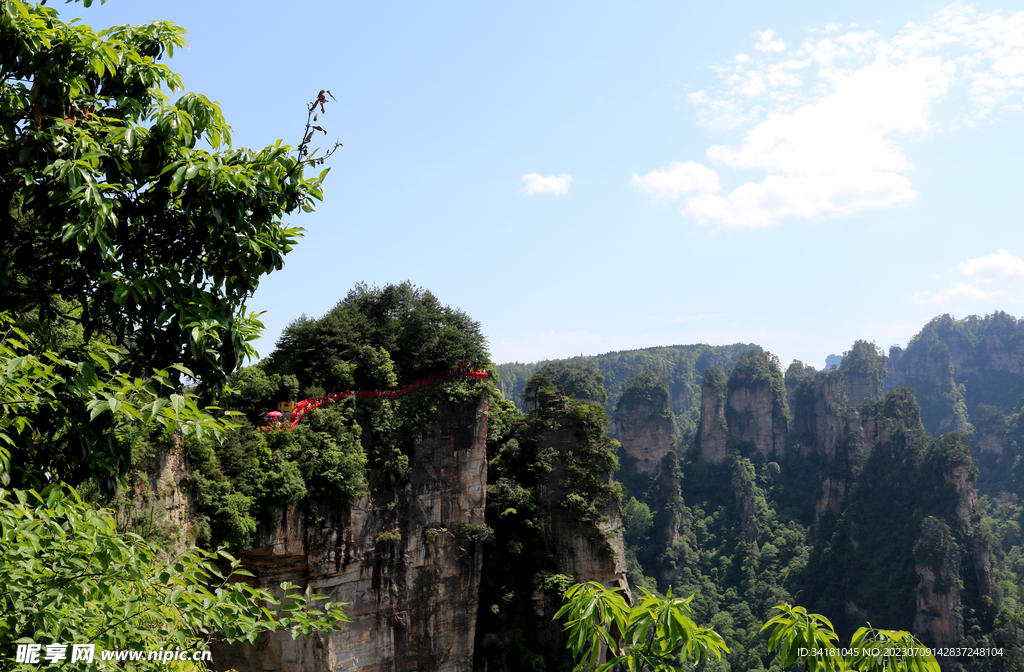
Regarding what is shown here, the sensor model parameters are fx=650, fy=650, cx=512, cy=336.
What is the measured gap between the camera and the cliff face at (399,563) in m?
19.4

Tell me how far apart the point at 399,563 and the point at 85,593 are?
20338 millimetres

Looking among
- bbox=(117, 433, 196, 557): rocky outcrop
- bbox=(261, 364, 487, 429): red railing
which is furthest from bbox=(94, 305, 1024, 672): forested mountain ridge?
bbox=(261, 364, 487, 429): red railing

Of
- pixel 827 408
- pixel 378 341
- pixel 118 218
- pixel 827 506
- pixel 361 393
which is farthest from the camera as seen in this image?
pixel 827 408

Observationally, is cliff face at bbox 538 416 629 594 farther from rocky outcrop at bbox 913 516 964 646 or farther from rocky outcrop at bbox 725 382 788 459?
rocky outcrop at bbox 725 382 788 459

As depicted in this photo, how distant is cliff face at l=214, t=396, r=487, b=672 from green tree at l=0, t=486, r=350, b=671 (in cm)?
1567

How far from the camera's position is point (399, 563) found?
2234 centimetres

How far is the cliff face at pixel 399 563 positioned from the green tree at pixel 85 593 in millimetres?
15670

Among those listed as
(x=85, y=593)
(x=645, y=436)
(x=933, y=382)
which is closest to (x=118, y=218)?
(x=85, y=593)

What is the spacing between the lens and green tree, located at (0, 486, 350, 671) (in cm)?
301

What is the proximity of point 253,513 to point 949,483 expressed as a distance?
6078cm

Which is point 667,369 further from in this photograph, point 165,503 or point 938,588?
point 165,503

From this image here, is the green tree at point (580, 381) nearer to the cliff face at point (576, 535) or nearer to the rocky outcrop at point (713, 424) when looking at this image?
the rocky outcrop at point (713, 424)

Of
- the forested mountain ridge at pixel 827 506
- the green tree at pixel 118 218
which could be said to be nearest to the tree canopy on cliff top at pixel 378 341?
the green tree at pixel 118 218

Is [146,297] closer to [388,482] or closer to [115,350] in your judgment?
[115,350]
